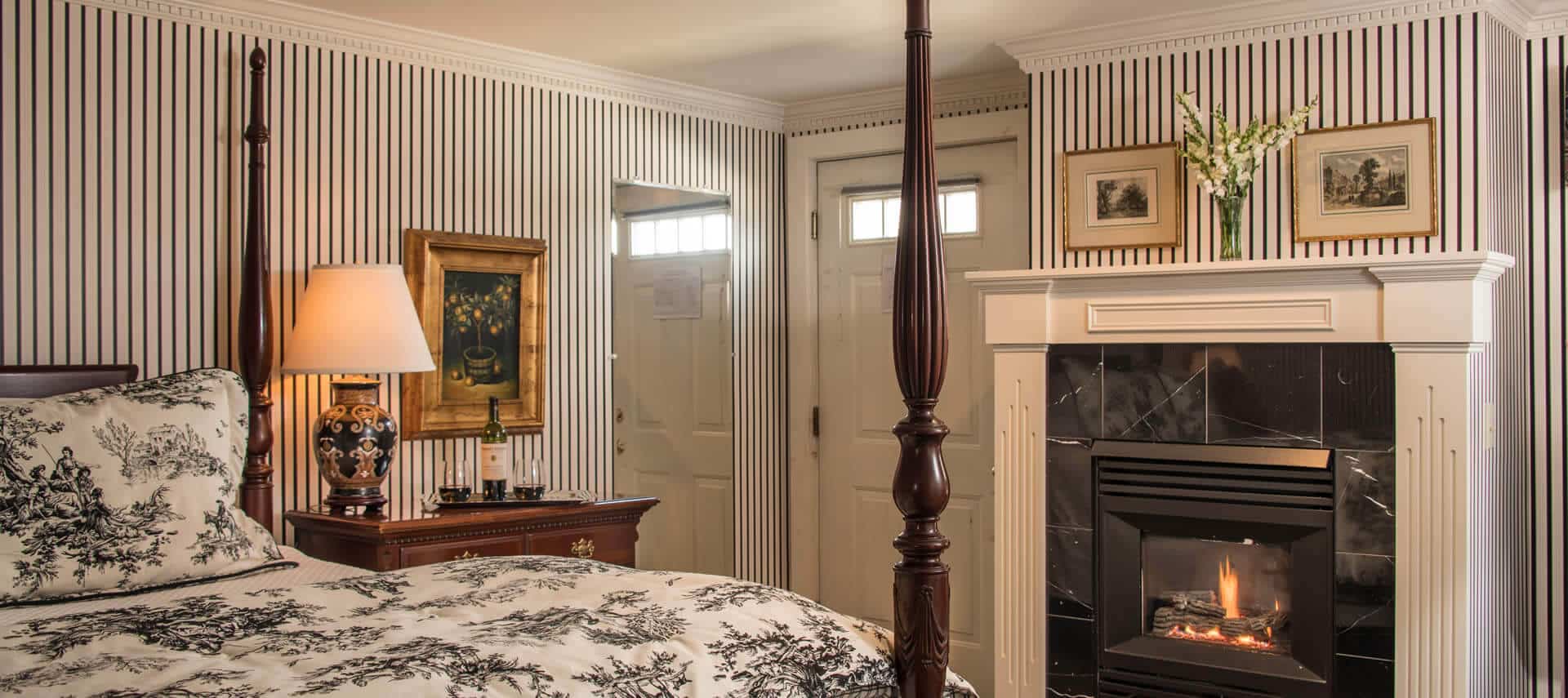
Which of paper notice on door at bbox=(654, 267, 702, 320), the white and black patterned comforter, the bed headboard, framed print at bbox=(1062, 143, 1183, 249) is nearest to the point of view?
the white and black patterned comforter

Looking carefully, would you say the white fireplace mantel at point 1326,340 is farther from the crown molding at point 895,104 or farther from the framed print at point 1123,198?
the crown molding at point 895,104

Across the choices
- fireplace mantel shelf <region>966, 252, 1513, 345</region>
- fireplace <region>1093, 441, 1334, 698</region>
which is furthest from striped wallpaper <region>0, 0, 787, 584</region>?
fireplace <region>1093, 441, 1334, 698</region>

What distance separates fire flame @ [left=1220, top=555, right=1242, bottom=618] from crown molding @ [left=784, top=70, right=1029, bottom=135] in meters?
1.83

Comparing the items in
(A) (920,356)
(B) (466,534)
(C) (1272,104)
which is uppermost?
(C) (1272,104)

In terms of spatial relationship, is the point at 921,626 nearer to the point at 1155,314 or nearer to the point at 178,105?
the point at 1155,314

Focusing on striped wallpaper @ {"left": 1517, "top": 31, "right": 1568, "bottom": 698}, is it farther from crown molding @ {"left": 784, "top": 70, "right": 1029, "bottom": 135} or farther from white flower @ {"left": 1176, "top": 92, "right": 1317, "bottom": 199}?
crown molding @ {"left": 784, "top": 70, "right": 1029, "bottom": 135}

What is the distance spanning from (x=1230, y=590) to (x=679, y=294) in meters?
2.37

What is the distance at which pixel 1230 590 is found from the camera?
3.64 meters

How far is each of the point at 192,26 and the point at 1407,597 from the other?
3.77m

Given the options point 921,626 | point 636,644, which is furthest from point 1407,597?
point 636,644

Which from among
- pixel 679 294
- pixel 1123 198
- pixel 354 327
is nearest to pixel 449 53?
pixel 354 327

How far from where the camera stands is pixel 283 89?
142 inches

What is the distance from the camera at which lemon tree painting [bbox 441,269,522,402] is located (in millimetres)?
4008

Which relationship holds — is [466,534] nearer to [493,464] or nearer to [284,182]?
[493,464]
